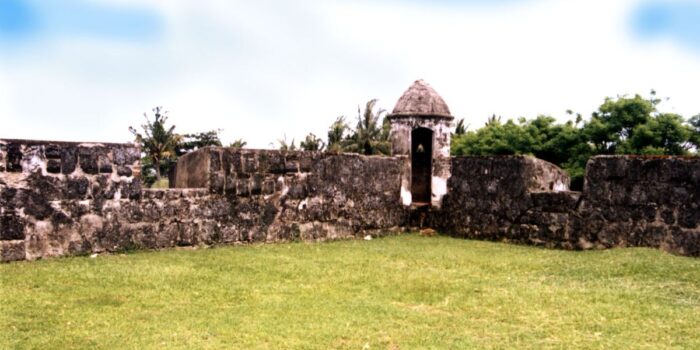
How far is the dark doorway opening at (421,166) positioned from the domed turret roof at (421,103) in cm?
80

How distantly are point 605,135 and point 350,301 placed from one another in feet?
83.4

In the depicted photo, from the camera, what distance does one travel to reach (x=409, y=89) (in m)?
13.2

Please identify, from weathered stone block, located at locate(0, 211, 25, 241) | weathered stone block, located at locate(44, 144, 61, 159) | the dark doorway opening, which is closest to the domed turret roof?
the dark doorway opening

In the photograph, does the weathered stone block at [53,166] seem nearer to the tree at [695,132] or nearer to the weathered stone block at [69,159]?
the weathered stone block at [69,159]

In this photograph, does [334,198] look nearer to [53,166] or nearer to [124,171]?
[124,171]

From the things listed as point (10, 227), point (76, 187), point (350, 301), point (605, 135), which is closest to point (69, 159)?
point (76, 187)

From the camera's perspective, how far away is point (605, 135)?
29000 millimetres

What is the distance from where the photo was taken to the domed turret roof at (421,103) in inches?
506

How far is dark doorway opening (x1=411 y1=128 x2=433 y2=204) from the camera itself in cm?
1378

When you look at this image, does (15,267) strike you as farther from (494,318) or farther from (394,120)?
(394,120)

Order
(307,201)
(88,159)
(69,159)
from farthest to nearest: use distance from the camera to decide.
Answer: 1. (307,201)
2. (88,159)
3. (69,159)

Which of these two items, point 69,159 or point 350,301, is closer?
point 350,301

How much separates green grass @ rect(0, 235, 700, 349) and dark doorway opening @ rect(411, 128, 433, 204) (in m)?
4.57

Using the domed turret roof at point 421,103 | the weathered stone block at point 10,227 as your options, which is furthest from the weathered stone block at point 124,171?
the domed turret roof at point 421,103
